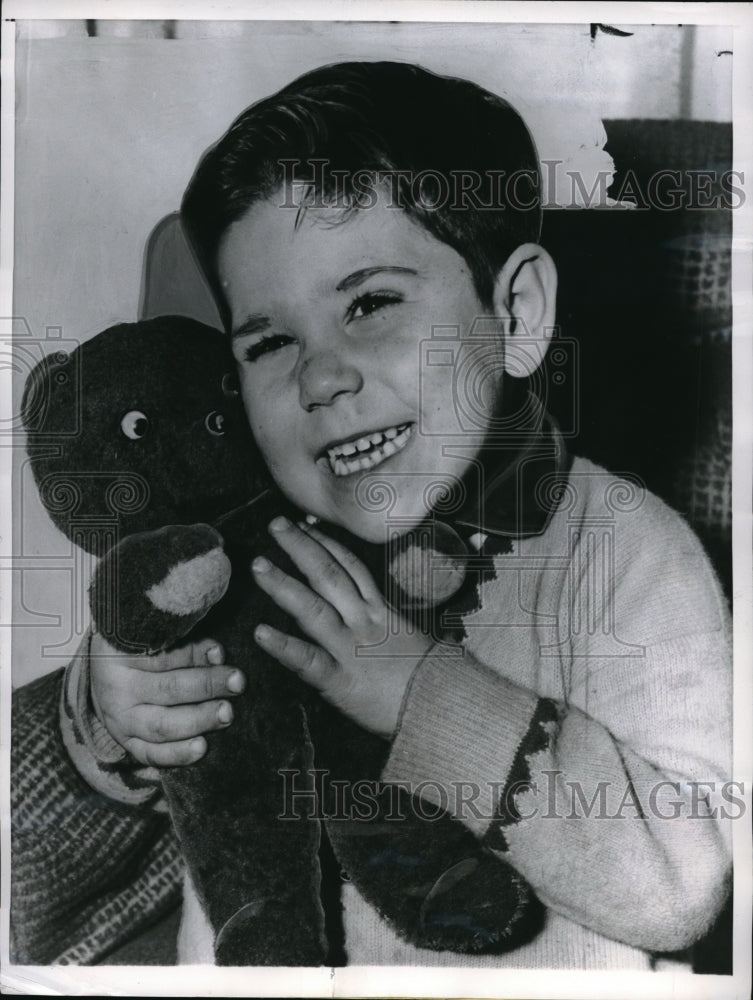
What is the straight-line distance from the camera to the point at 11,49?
1007 millimetres

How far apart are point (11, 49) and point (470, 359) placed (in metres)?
0.60

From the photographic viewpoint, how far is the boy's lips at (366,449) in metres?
0.94

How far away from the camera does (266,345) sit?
0.94 metres

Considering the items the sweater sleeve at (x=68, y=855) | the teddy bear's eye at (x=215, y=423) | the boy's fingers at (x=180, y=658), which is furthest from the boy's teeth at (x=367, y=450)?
the sweater sleeve at (x=68, y=855)

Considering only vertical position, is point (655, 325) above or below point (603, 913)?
above

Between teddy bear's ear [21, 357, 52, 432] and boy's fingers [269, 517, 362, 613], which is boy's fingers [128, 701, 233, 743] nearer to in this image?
boy's fingers [269, 517, 362, 613]

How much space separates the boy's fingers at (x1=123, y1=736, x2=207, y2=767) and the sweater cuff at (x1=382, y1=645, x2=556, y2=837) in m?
0.19

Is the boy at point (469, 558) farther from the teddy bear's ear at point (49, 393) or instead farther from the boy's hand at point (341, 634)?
the teddy bear's ear at point (49, 393)

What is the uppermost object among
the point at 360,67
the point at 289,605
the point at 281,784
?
the point at 360,67

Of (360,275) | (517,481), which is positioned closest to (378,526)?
(517,481)

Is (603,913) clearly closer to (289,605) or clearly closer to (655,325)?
(289,605)

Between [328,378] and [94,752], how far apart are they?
0.45 meters

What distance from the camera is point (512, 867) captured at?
93 cm

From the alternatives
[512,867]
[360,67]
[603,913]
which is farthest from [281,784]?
[360,67]
